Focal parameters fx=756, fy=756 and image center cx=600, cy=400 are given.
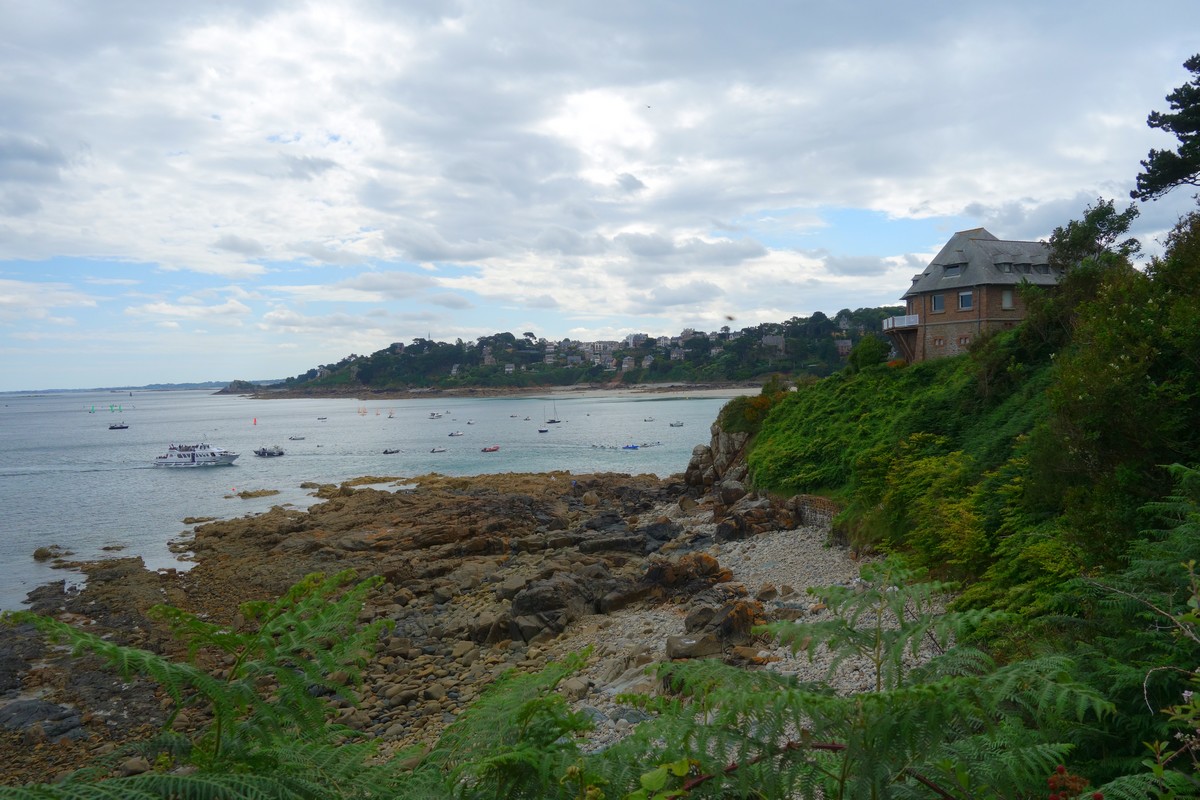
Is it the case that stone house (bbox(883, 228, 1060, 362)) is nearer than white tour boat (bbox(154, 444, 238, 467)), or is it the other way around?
stone house (bbox(883, 228, 1060, 362))

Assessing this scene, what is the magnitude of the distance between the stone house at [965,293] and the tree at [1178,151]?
20.1 feet

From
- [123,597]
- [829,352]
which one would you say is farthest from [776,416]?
[829,352]

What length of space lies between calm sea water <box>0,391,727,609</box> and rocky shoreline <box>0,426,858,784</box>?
5.97 metres

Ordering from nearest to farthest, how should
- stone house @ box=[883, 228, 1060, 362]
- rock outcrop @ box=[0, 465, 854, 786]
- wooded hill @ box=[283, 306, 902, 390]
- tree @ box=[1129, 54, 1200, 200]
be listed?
1. rock outcrop @ box=[0, 465, 854, 786]
2. tree @ box=[1129, 54, 1200, 200]
3. stone house @ box=[883, 228, 1060, 362]
4. wooded hill @ box=[283, 306, 902, 390]

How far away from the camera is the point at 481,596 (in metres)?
21.4

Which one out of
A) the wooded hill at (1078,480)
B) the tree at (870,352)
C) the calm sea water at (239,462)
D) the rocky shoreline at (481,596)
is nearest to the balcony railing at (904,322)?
the tree at (870,352)

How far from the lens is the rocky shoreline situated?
532 inches

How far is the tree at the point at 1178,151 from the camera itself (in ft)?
67.2

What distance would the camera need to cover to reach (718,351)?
14600 cm

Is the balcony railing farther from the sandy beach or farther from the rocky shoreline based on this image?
the sandy beach

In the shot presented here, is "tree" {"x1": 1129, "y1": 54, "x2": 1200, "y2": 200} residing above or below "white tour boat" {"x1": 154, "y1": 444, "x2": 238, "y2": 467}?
above

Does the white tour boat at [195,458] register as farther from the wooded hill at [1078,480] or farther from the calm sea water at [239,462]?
the wooded hill at [1078,480]

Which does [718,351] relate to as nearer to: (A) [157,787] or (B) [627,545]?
(B) [627,545]

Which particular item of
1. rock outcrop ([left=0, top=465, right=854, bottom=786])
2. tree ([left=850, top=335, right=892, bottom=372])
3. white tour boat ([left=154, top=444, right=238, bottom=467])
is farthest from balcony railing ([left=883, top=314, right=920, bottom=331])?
white tour boat ([left=154, top=444, right=238, bottom=467])
